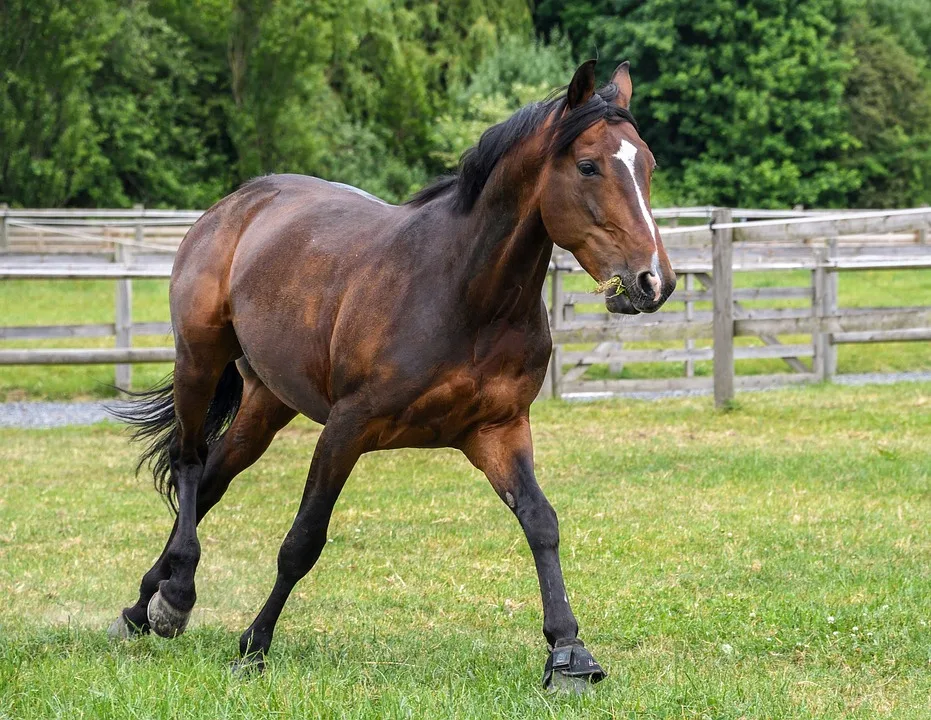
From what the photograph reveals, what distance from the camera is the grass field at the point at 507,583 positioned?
3.95 meters

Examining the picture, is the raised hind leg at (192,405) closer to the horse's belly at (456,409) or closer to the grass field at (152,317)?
the horse's belly at (456,409)

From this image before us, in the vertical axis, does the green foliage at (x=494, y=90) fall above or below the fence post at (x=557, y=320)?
above

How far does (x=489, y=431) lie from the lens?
4387 mm

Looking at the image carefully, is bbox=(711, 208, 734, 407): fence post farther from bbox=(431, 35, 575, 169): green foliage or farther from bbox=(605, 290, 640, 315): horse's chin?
bbox=(431, 35, 575, 169): green foliage

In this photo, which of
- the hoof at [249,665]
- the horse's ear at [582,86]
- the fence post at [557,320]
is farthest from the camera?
the fence post at [557,320]

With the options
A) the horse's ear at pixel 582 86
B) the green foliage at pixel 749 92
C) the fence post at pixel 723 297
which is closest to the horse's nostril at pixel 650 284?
the horse's ear at pixel 582 86

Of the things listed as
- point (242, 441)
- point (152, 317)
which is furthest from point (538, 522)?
point (152, 317)

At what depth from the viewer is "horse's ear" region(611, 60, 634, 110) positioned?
411 cm

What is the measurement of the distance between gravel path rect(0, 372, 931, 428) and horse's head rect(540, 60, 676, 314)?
860 cm

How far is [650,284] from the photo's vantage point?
3650mm

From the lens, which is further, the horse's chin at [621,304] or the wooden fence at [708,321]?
the wooden fence at [708,321]

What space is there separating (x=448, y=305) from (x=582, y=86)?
0.89 meters

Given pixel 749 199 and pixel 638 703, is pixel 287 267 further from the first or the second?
pixel 749 199

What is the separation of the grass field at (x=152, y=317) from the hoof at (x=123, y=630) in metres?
6.05
